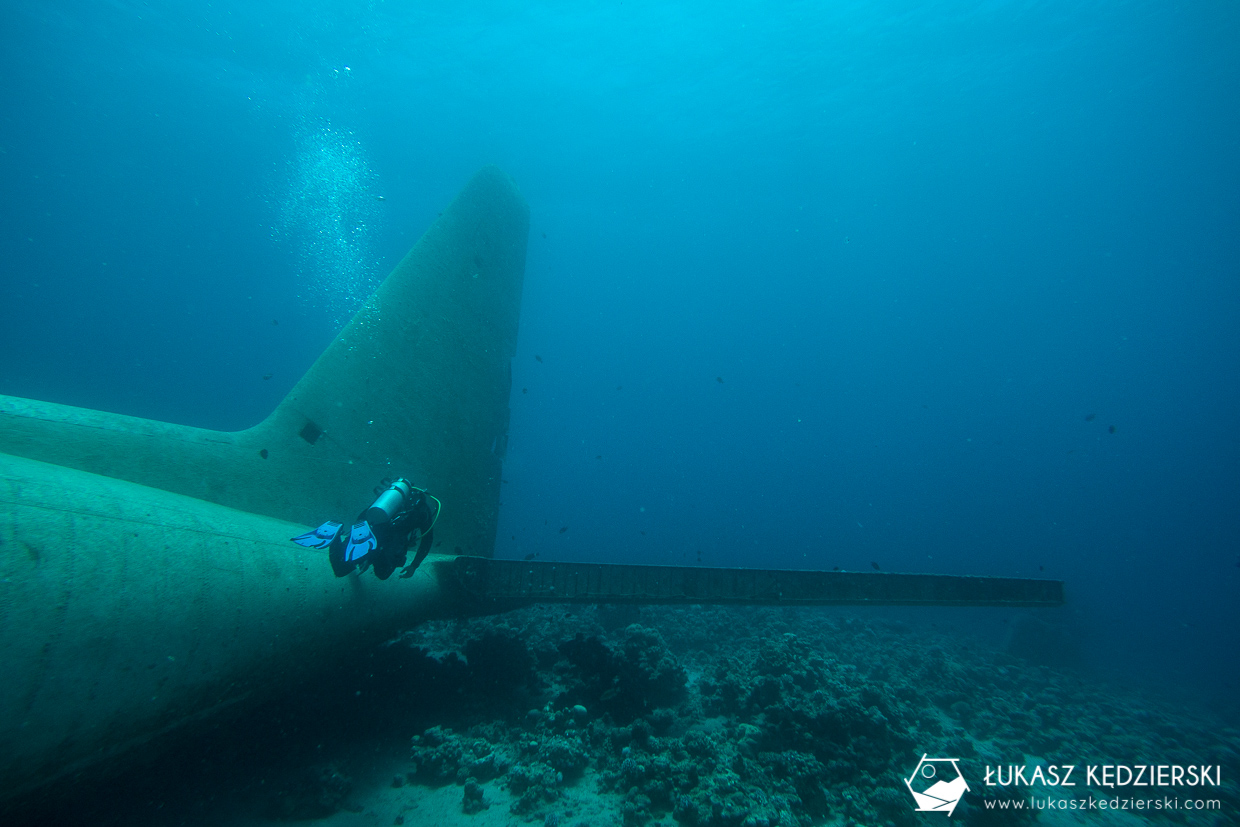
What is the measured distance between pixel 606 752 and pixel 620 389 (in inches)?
2052

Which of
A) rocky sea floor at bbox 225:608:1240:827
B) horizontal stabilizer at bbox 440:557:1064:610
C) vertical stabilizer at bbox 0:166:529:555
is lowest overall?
rocky sea floor at bbox 225:608:1240:827

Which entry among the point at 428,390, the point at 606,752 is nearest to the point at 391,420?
the point at 428,390

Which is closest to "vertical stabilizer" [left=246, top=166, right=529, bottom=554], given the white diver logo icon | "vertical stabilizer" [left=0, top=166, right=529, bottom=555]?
"vertical stabilizer" [left=0, top=166, right=529, bottom=555]

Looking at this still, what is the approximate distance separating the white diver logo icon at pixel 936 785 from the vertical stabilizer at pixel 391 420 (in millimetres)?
6472

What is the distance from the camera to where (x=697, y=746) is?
5.31m

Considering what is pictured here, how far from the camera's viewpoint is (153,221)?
94688mm

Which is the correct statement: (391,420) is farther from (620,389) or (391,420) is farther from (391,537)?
(620,389)

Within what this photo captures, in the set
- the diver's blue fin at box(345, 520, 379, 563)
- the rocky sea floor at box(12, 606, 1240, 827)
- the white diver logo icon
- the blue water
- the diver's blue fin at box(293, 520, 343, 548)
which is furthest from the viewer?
the blue water

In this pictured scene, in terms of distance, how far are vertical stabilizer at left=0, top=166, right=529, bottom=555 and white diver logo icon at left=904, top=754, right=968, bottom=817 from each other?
6.47m

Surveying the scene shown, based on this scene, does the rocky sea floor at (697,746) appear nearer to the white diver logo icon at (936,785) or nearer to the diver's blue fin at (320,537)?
the white diver logo icon at (936,785)

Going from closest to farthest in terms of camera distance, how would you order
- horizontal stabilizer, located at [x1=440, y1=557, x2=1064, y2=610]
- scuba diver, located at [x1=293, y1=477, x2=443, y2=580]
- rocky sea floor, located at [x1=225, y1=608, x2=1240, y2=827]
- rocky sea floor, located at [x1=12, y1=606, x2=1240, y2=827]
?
scuba diver, located at [x1=293, y1=477, x2=443, y2=580]
rocky sea floor, located at [x1=12, y1=606, x2=1240, y2=827]
rocky sea floor, located at [x1=225, y1=608, x2=1240, y2=827]
horizontal stabilizer, located at [x1=440, y1=557, x2=1064, y2=610]

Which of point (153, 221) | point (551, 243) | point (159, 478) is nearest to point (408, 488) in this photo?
point (159, 478)

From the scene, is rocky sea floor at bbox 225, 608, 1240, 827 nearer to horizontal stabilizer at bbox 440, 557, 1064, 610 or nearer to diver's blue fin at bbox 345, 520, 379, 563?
horizontal stabilizer at bbox 440, 557, 1064, 610

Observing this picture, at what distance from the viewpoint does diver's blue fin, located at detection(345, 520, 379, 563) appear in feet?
12.5
